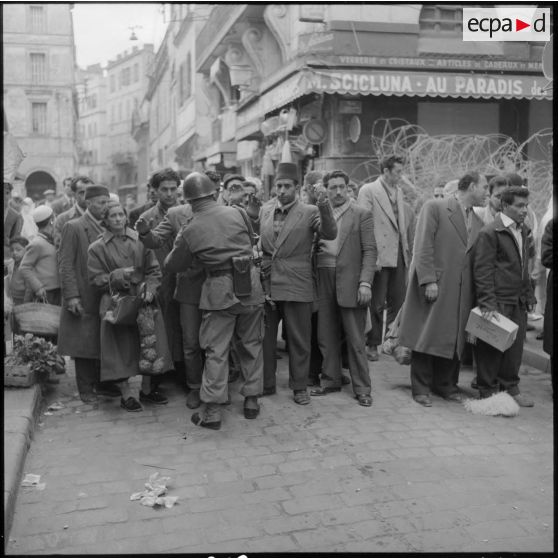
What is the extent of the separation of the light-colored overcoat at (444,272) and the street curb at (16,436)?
316 centimetres

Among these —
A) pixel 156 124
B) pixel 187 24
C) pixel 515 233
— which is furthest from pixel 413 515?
pixel 156 124

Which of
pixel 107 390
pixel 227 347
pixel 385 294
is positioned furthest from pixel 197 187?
pixel 385 294

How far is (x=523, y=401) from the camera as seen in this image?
5938 millimetres

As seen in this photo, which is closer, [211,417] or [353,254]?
[211,417]

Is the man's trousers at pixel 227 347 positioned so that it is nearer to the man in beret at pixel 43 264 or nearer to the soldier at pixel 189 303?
the soldier at pixel 189 303

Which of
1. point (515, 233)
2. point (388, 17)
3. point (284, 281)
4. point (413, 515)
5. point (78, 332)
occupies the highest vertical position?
point (388, 17)

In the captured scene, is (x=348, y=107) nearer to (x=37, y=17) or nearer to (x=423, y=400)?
(x=423, y=400)

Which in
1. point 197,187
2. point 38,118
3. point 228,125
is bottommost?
point 197,187

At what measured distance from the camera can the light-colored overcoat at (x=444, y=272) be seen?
5832 mm

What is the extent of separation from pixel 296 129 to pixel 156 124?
3625 centimetres

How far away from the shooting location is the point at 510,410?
18.3 ft

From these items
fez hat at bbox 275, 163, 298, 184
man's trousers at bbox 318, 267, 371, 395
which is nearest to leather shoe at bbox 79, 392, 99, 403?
man's trousers at bbox 318, 267, 371, 395

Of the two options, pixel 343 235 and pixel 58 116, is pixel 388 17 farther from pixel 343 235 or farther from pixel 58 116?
pixel 58 116

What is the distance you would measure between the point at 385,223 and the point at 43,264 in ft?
11.7
